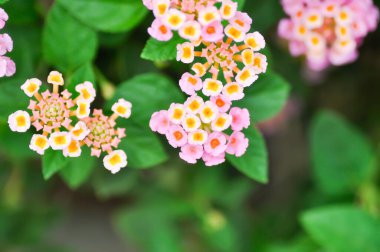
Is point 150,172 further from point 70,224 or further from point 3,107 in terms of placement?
point 3,107

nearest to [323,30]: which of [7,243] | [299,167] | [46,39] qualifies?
[46,39]

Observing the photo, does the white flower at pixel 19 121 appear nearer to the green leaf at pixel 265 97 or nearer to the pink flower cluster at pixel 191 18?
the pink flower cluster at pixel 191 18

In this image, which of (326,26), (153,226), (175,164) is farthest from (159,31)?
(153,226)

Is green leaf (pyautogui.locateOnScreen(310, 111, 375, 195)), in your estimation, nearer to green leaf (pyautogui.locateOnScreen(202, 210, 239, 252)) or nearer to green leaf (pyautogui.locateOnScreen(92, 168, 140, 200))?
green leaf (pyautogui.locateOnScreen(202, 210, 239, 252))

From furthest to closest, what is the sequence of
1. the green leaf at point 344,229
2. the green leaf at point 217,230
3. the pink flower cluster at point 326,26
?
the green leaf at point 217,230, the green leaf at point 344,229, the pink flower cluster at point 326,26

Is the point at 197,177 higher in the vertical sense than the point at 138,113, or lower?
lower

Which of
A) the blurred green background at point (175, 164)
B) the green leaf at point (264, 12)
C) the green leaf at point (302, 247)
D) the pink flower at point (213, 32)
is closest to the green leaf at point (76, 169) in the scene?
the blurred green background at point (175, 164)
